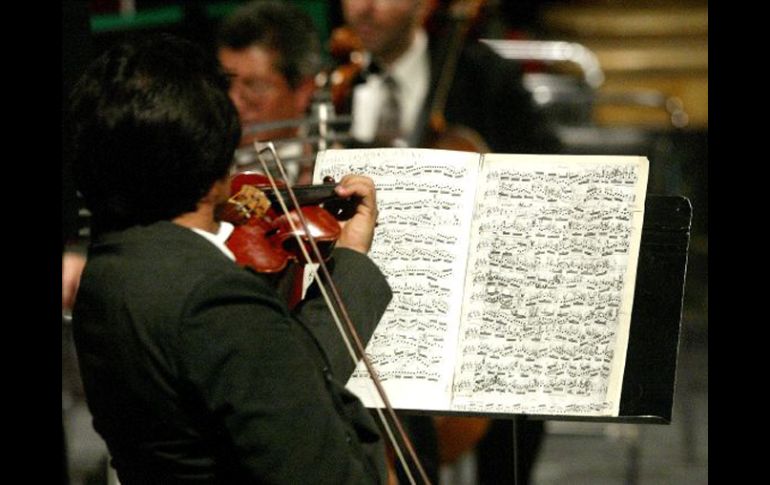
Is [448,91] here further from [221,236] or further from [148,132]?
[148,132]

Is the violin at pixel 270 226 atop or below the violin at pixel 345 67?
below

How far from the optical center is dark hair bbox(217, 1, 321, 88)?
11.5 feet

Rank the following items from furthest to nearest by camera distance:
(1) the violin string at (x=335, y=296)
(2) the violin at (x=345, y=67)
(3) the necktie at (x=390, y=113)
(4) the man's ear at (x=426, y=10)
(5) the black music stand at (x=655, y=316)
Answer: (4) the man's ear at (x=426, y=10) < (3) the necktie at (x=390, y=113) < (2) the violin at (x=345, y=67) < (5) the black music stand at (x=655, y=316) < (1) the violin string at (x=335, y=296)

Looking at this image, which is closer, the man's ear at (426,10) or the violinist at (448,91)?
the violinist at (448,91)

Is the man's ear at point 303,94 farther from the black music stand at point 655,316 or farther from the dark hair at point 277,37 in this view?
the black music stand at point 655,316

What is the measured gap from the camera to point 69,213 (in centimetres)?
235

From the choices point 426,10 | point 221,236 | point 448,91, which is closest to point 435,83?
point 448,91

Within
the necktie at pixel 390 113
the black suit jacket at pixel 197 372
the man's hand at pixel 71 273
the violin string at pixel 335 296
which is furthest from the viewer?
the necktie at pixel 390 113

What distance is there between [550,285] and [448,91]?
154 cm

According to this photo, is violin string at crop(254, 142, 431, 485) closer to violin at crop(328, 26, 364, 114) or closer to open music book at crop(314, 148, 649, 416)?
open music book at crop(314, 148, 649, 416)

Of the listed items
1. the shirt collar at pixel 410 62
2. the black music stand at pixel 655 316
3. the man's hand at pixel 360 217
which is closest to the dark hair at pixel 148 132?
the man's hand at pixel 360 217

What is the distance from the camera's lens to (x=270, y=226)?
1.82 m

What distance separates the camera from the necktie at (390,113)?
3.45 metres
